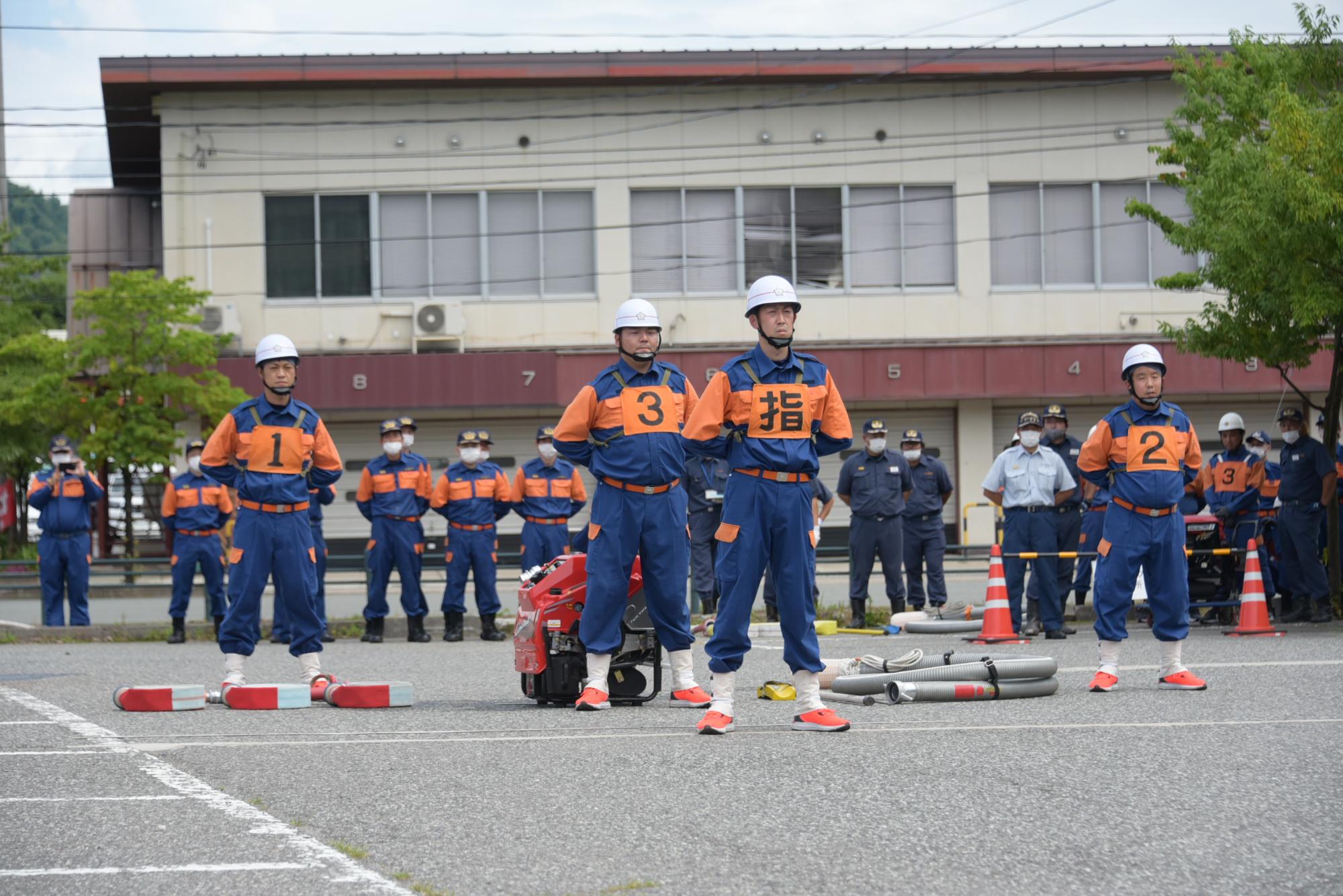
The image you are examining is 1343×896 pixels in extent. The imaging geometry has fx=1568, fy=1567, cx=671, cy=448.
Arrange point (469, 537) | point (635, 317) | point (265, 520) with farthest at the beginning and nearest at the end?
point (469, 537) → point (265, 520) → point (635, 317)

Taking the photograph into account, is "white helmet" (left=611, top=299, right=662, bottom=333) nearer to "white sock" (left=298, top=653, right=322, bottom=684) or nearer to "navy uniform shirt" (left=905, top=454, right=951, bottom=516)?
"white sock" (left=298, top=653, right=322, bottom=684)

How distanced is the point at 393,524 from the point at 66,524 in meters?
4.95

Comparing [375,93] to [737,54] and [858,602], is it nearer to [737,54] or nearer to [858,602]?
[737,54]

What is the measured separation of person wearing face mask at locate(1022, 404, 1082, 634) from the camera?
17688mm

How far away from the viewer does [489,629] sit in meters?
19.0

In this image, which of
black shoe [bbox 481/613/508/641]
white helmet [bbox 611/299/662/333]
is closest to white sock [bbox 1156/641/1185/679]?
white helmet [bbox 611/299/662/333]

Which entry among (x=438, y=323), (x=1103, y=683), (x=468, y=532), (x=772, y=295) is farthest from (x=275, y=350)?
(x=438, y=323)

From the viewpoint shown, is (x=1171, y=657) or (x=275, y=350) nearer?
(x=275, y=350)

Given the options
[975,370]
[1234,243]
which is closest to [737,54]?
[975,370]

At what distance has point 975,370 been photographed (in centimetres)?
3441

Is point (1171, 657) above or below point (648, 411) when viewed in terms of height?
below

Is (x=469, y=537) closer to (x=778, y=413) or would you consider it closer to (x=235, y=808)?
(x=778, y=413)

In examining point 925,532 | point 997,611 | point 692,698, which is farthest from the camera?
point 925,532

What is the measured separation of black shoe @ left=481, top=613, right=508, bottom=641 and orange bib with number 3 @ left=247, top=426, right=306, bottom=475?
25.1ft
